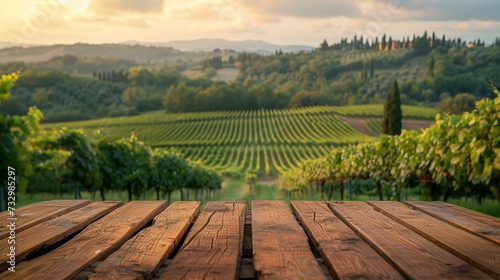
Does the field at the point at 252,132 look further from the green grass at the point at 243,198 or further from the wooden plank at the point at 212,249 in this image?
the wooden plank at the point at 212,249

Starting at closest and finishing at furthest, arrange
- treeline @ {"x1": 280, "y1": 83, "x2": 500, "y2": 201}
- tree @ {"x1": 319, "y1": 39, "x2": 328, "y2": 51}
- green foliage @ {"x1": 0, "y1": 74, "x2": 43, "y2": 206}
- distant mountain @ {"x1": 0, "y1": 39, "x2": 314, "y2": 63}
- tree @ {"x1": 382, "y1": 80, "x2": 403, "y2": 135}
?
treeline @ {"x1": 280, "y1": 83, "x2": 500, "y2": 201} → green foliage @ {"x1": 0, "y1": 74, "x2": 43, "y2": 206} → tree @ {"x1": 382, "y1": 80, "x2": 403, "y2": 135} → distant mountain @ {"x1": 0, "y1": 39, "x2": 314, "y2": 63} → tree @ {"x1": 319, "y1": 39, "x2": 328, "y2": 51}

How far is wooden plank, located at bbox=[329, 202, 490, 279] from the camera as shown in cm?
133

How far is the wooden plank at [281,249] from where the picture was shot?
1310mm

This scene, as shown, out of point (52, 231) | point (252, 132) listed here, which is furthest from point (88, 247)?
point (252, 132)

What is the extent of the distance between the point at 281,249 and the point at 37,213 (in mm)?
1313

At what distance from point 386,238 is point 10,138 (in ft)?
16.5

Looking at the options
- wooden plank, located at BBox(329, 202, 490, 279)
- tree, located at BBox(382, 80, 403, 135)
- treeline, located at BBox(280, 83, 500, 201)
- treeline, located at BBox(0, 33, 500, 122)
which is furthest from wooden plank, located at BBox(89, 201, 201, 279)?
treeline, located at BBox(0, 33, 500, 122)

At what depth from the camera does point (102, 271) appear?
4.37ft

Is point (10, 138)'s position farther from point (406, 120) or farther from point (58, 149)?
point (406, 120)

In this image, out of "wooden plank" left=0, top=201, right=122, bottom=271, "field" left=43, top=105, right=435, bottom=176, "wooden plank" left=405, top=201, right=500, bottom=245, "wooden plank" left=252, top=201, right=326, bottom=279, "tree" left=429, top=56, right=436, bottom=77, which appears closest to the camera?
"wooden plank" left=252, top=201, right=326, bottom=279

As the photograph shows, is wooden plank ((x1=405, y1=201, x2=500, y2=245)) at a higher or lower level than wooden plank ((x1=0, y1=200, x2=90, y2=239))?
higher

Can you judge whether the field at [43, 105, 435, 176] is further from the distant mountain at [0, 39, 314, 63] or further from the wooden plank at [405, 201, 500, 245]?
the wooden plank at [405, 201, 500, 245]

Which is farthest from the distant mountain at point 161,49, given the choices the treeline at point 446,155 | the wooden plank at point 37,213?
the wooden plank at point 37,213

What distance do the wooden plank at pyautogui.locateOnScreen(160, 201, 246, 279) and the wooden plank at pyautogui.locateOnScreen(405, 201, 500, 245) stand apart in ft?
2.77
